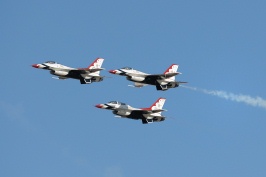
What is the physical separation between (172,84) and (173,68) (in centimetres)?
717

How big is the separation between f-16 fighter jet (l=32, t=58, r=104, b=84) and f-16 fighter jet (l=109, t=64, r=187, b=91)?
3.33m

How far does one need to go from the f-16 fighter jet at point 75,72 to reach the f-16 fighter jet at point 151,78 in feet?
10.9

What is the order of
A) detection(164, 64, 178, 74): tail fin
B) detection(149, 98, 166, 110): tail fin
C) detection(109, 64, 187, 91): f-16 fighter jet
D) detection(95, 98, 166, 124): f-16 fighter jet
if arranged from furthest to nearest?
detection(164, 64, 178, 74): tail fin
detection(149, 98, 166, 110): tail fin
detection(109, 64, 187, 91): f-16 fighter jet
detection(95, 98, 166, 124): f-16 fighter jet

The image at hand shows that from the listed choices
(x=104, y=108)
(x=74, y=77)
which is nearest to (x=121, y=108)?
(x=104, y=108)

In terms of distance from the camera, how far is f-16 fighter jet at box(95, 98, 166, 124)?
145750mm

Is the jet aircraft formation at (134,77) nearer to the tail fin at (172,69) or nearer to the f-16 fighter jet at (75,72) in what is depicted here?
the f-16 fighter jet at (75,72)

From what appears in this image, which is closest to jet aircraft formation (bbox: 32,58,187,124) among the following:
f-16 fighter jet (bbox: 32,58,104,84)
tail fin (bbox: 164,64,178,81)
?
f-16 fighter jet (bbox: 32,58,104,84)

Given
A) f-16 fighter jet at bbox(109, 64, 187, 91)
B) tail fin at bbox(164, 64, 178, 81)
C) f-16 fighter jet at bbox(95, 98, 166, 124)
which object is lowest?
f-16 fighter jet at bbox(95, 98, 166, 124)

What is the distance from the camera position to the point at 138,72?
150875 mm

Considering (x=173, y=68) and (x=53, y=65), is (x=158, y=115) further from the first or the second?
(x=53, y=65)

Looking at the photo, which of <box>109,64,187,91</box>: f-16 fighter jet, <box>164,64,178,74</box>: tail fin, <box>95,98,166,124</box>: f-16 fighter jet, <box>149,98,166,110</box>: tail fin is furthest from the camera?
<box>164,64,178,74</box>: tail fin

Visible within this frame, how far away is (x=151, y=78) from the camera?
493 feet

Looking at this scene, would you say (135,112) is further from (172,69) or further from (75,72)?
(172,69)

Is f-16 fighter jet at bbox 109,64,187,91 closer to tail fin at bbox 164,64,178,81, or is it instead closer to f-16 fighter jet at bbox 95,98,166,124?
tail fin at bbox 164,64,178,81
